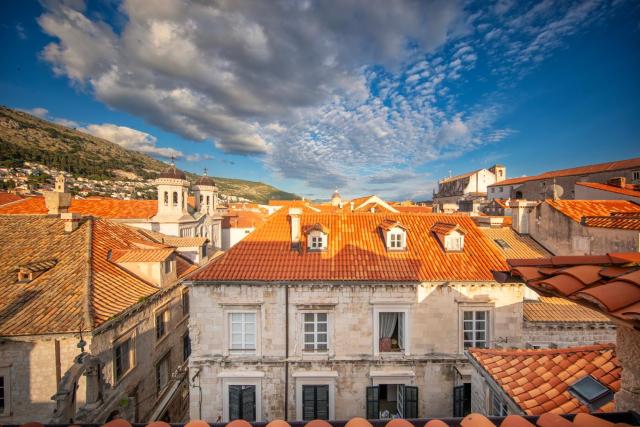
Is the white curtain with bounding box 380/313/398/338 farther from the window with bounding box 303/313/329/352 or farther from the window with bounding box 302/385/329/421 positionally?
the window with bounding box 302/385/329/421

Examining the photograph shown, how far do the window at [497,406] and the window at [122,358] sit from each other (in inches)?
537

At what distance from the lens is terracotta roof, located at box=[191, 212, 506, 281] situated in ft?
39.3

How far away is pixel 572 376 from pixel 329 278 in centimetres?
790

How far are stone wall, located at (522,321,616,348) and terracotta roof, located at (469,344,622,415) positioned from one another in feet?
24.1

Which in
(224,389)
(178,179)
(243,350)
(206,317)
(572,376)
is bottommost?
(224,389)

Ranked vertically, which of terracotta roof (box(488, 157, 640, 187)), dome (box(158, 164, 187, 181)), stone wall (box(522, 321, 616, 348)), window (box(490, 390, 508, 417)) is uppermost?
terracotta roof (box(488, 157, 640, 187))

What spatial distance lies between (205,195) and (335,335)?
→ 1652 inches

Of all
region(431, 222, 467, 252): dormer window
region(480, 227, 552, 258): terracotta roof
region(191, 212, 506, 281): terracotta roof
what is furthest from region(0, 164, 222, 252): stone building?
region(480, 227, 552, 258): terracotta roof

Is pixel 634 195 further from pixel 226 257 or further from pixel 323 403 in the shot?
pixel 226 257

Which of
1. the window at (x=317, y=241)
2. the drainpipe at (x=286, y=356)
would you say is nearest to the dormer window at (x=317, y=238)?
the window at (x=317, y=241)

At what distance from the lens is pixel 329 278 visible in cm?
1176

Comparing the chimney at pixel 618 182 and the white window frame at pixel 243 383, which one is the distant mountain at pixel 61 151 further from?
the chimney at pixel 618 182

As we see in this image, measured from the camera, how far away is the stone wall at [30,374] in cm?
936

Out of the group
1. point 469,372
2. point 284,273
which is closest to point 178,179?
point 284,273
